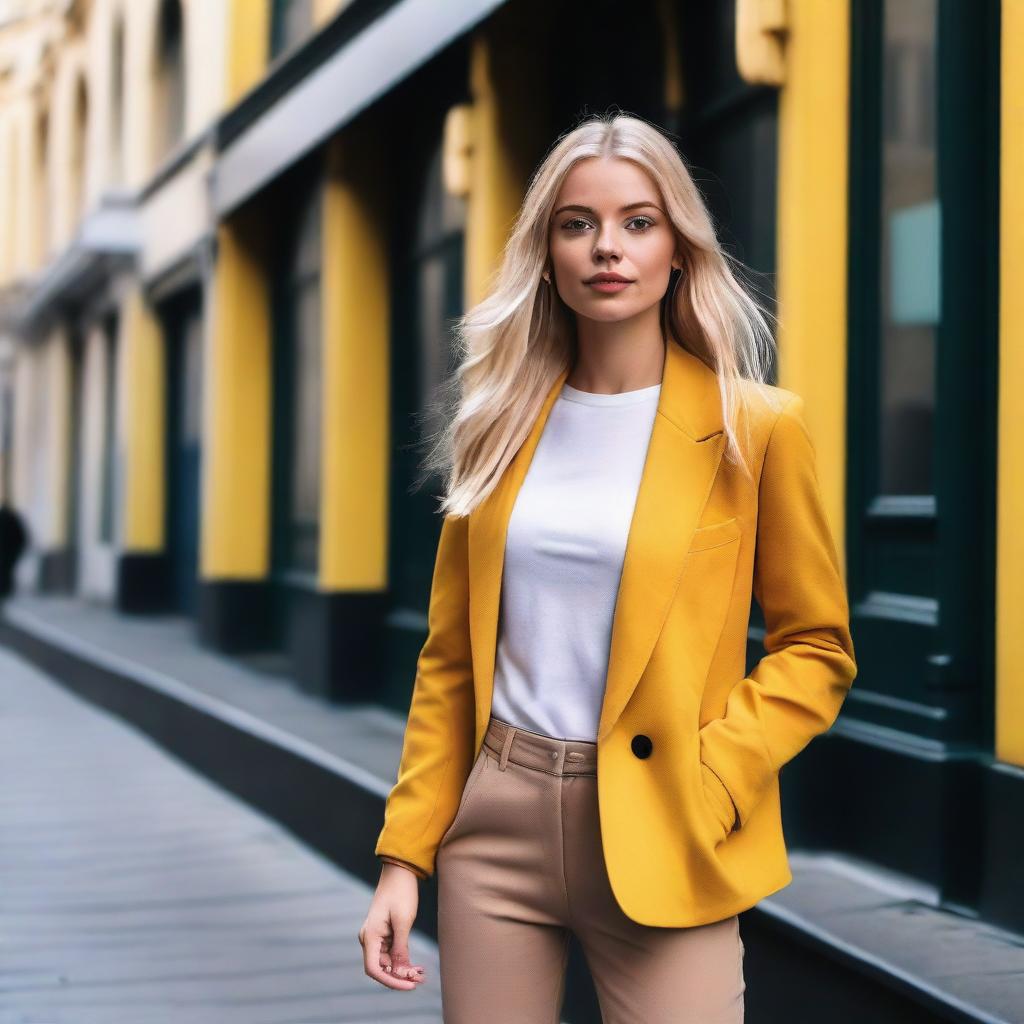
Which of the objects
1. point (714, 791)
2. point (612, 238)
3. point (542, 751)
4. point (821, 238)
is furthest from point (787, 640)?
point (821, 238)

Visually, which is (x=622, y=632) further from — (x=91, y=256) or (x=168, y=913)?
(x=91, y=256)

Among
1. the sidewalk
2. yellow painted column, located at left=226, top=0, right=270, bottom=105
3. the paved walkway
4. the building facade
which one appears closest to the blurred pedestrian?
the building facade

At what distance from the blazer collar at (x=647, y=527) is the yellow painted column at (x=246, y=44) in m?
10.3

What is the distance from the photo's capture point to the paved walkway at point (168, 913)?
4.74m

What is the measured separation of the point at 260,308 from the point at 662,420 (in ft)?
33.0

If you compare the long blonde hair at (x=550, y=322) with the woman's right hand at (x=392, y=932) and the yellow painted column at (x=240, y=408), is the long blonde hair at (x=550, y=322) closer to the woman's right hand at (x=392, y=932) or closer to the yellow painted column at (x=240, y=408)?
the woman's right hand at (x=392, y=932)

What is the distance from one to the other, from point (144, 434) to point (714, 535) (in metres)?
14.3

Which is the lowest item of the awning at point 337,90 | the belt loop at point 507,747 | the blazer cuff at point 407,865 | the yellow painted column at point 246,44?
the blazer cuff at point 407,865

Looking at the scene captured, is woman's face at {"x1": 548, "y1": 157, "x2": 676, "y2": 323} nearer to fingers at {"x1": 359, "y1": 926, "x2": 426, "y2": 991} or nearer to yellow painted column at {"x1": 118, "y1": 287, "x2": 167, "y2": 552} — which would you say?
fingers at {"x1": 359, "y1": 926, "x2": 426, "y2": 991}

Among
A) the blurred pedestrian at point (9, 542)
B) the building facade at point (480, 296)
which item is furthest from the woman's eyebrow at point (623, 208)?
the blurred pedestrian at point (9, 542)

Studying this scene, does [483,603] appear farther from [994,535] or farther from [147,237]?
[147,237]

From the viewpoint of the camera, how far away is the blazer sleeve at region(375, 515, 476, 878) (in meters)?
2.27

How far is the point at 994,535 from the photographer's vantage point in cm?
416

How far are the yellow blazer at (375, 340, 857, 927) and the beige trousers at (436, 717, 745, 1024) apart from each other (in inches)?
2.4
